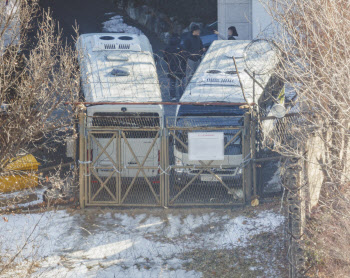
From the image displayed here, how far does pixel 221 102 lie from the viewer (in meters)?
13.8

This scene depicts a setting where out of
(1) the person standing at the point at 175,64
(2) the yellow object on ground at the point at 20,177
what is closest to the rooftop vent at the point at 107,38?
(1) the person standing at the point at 175,64

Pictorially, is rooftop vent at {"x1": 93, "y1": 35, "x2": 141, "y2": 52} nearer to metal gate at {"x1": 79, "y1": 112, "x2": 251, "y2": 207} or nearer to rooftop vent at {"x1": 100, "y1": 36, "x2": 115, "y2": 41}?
rooftop vent at {"x1": 100, "y1": 36, "x2": 115, "y2": 41}

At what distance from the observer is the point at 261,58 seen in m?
14.5

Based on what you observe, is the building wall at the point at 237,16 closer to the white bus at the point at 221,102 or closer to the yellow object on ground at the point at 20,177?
the white bus at the point at 221,102

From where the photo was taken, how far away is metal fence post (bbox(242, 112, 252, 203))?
13.0m

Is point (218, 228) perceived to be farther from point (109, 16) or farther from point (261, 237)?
point (109, 16)

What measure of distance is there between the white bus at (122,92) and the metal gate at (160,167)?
0.12 feet

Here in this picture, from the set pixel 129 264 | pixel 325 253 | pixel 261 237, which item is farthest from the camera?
pixel 261 237

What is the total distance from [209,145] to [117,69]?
12.7ft

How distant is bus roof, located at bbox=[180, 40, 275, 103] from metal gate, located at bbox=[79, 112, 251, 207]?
2.63 ft

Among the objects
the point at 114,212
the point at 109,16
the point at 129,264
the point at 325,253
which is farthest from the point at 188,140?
the point at 109,16

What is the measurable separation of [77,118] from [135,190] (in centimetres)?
231

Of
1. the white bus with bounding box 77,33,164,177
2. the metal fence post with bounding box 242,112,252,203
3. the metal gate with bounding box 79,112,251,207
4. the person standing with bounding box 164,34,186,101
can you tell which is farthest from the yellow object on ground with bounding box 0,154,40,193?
the person standing with bounding box 164,34,186,101

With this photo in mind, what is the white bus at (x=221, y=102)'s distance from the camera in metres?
13.3
